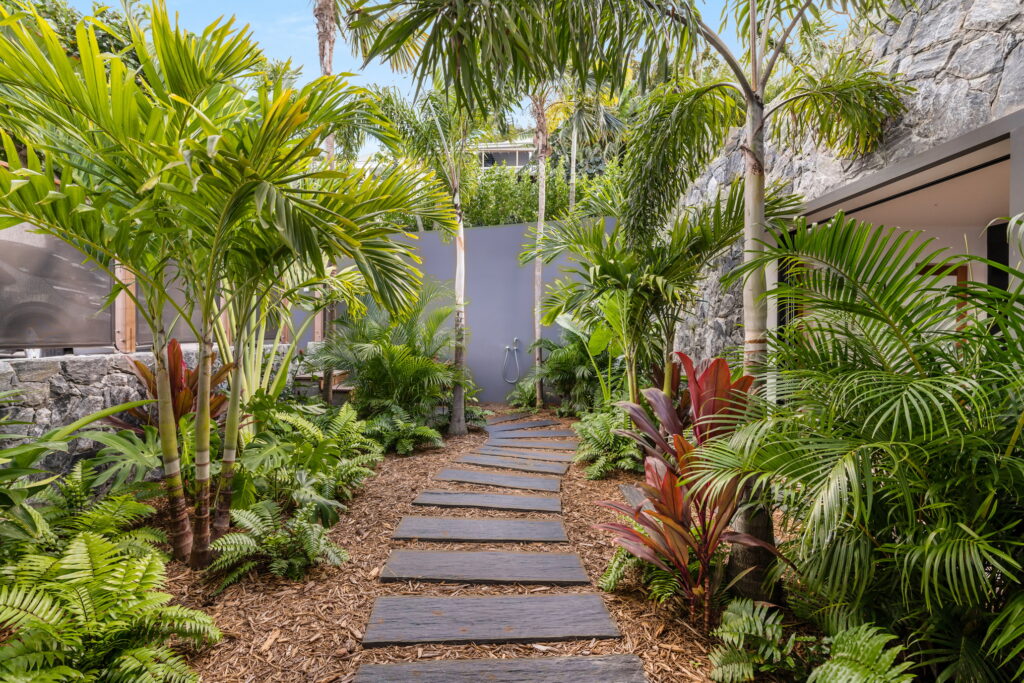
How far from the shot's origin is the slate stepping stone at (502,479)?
146 inches

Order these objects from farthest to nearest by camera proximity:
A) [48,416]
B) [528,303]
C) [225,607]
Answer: [528,303] < [48,416] < [225,607]

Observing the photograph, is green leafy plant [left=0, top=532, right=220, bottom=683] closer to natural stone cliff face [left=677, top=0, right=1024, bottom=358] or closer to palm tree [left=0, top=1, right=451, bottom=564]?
palm tree [left=0, top=1, right=451, bottom=564]

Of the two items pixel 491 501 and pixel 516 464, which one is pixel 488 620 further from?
pixel 516 464

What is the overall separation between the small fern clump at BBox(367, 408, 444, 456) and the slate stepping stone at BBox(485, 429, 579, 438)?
2.82ft

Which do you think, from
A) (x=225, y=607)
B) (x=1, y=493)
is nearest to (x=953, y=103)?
(x=225, y=607)

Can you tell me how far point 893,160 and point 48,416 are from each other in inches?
198

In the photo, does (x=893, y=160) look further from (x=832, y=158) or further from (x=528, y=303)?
(x=528, y=303)

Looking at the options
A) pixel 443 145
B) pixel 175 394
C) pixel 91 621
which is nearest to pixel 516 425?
pixel 443 145

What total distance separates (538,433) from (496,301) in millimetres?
2596

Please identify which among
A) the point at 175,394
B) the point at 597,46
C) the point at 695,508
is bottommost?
the point at 695,508

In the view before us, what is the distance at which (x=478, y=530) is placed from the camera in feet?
9.59

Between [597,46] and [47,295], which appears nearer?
[597,46]

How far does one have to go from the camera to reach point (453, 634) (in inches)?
77.0

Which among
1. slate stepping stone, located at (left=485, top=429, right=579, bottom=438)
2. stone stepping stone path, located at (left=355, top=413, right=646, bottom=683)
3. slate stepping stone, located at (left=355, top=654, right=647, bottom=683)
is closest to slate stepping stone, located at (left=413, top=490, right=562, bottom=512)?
stone stepping stone path, located at (left=355, top=413, right=646, bottom=683)
